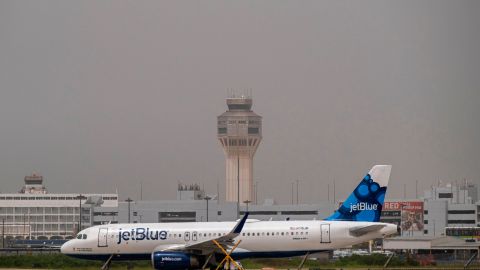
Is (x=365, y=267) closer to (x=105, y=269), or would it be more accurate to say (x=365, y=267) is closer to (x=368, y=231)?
(x=368, y=231)

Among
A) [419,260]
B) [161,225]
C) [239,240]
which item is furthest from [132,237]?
[419,260]

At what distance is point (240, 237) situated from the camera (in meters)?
92.5

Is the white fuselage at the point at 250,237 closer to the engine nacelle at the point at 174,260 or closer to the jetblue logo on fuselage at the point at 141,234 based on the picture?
the jetblue logo on fuselage at the point at 141,234

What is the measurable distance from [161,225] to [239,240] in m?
6.69

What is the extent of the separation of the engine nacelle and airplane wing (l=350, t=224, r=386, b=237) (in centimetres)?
1163

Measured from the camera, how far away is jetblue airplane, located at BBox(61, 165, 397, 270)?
9100 cm

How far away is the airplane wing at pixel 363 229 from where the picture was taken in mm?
91312

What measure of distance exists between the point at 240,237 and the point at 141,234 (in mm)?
7682

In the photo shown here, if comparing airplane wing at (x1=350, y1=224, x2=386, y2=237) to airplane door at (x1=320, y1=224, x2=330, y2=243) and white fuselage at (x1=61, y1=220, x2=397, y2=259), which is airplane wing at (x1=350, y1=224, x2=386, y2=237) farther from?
airplane door at (x1=320, y1=224, x2=330, y2=243)

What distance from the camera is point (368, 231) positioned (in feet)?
301

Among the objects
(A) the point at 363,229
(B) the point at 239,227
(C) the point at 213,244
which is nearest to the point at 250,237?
(C) the point at 213,244

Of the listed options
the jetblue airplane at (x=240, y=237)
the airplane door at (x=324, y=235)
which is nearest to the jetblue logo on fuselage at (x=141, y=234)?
the jetblue airplane at (x=240, y=237)

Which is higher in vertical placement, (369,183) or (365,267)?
(369,183)

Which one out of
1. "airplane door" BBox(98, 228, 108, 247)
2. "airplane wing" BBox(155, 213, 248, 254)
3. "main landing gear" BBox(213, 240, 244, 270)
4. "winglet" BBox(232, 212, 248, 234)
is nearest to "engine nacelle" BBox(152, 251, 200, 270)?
"airplane wing" BBox(155, 213, 248, 254)
